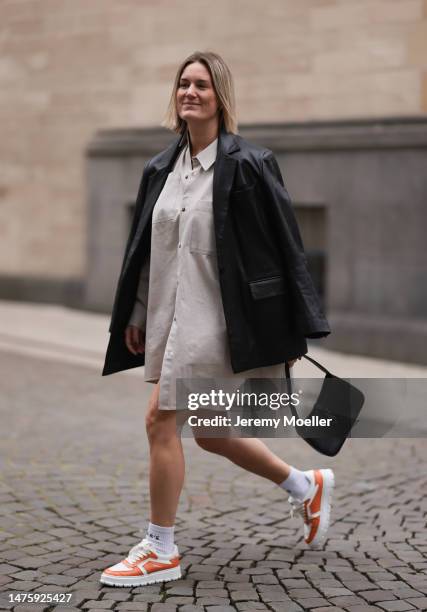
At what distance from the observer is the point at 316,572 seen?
13.0ft

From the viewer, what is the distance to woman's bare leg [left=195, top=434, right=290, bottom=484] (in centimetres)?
403

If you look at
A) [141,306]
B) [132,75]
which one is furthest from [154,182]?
[132,75]

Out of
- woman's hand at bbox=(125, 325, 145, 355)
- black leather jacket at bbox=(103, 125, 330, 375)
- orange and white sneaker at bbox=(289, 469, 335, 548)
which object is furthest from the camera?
orange and white sneaker at bbox=(289, 469, 335, 548)

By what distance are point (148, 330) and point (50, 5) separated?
9781 mm

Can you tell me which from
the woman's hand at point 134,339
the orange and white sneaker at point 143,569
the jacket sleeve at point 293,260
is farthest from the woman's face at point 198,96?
the orange and white sneaker at point 143,569

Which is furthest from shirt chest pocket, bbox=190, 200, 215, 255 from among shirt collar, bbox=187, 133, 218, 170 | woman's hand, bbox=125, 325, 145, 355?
woman's hand, bbox=125, 325, 145, 355

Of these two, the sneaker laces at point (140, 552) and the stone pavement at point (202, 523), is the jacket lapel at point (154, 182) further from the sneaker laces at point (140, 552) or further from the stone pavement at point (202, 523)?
the stone pavement at point (202, 523)

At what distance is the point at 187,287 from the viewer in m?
3.73

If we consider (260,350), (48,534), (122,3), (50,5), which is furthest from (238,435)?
(50,5)

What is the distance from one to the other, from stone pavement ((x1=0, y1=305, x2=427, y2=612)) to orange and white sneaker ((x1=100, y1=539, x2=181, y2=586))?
0.04 metres

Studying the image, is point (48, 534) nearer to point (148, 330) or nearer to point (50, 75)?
point (148, 330)

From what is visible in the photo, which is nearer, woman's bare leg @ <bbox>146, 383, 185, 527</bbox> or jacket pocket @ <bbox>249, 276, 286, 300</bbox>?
jacket pocket @ <bbox>249, 276, 286, 300</bbox>

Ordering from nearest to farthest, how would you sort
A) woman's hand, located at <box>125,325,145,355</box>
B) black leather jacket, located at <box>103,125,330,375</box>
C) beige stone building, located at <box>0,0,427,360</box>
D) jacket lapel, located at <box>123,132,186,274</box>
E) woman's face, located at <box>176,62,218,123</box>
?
black leather jacket, located at <box>103,125,330,375</box> → woman's face, located at <box>176,62,218,123</box> → jacket lapel, located at <box>123,132,186,274</box> → woman's hand, located at <box>125,325,145,355</box> → beige stone building, located at <box>0,0,427,360</box>

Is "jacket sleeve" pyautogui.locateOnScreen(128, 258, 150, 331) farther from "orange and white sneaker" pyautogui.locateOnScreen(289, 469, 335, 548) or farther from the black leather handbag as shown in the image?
"orange and white sneaker" pyautogui.locateOnScreen(289, 469, 335, 548)
